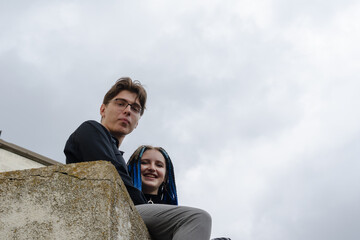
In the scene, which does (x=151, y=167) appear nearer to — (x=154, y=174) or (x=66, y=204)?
(x=154, y=174)

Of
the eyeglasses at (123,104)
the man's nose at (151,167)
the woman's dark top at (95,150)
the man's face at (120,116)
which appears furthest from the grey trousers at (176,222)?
the man's nose at (151,167)

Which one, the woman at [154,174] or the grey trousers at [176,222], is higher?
the woman at [154,174]

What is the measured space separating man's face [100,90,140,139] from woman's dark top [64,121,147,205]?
33 cm

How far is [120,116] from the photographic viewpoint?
Result: 3.49m

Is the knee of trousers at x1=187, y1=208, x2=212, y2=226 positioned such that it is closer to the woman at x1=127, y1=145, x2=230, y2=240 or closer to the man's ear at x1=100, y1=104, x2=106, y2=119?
the woman at x1=127, y1=145, x2=230, y2=240

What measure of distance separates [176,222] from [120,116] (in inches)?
43.6

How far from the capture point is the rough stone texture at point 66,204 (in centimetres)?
223

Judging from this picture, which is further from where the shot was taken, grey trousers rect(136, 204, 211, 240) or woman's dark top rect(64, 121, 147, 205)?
woman's dark top rect(64, 121, 147, 205)

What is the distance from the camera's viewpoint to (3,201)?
7.80 feet

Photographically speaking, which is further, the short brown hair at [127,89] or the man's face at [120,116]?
the short brown hair at [127,89]

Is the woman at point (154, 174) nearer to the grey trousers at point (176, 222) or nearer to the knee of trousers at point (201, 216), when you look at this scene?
the grey trousers at point (176, 222)

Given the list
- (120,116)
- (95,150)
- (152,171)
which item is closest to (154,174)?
(152,171)

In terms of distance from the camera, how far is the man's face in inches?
137

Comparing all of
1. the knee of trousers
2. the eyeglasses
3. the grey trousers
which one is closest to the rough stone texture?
the grey trousers
